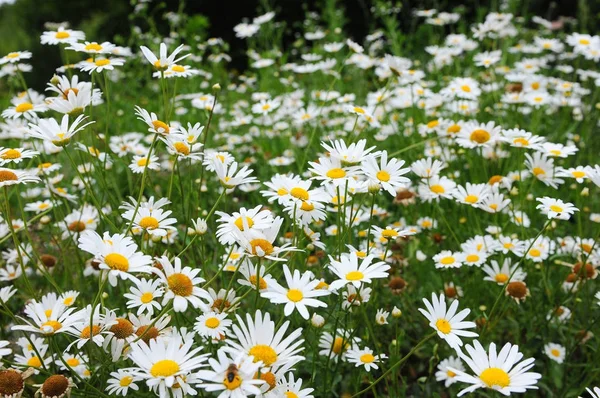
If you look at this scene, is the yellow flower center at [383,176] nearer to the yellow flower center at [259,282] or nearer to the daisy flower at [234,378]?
the yellow flower center at [259,282]

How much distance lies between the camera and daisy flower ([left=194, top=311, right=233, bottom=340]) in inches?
59.1

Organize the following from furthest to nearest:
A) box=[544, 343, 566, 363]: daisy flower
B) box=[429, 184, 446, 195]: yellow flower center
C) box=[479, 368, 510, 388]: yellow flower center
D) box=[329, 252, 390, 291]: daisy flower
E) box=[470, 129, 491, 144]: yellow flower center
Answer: box=[470, 129, 491, 144]: yellow flower center
box=[429, 184, 446, 195]: yellow flower center
box=[544, 343, 566, 363]: daisy flower
box=[329, 252, 390, 291]: daisy flower
box=[479, 368, 510, 388]: yellow flower center

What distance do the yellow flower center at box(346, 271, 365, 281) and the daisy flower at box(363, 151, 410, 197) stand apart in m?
0.33

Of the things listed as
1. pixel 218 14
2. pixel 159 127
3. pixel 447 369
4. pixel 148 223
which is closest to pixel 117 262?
pixel 148 223

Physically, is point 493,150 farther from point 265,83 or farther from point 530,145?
point 265,83

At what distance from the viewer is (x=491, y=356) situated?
4.85 feet

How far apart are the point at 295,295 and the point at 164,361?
0.35 m

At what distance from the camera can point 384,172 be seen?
1.85 m

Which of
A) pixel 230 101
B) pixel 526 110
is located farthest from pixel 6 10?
pixel 526 110

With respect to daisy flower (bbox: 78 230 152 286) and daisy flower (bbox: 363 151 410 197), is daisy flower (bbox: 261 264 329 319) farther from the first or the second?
daisy flower (bbox: 363 151 410 197)

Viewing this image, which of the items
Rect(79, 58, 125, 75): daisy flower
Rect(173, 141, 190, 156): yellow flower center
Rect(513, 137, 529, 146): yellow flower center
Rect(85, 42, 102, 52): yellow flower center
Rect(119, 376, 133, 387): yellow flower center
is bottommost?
Rect(119, 376, 133, 387): yellow flower center

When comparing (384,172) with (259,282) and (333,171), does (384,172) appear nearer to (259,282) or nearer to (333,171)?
(333,171)

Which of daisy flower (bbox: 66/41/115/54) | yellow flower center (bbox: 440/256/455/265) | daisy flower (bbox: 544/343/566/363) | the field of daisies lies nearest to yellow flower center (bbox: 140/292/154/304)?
the field of daisies

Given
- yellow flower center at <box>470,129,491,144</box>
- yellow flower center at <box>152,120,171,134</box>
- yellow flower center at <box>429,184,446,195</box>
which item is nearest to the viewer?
yellow flower center at <box>152,120,171,134</box>
